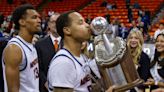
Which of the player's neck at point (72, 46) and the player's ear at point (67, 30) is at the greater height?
the player's ear at point (67, 30)

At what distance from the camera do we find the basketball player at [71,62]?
2457 millimetres

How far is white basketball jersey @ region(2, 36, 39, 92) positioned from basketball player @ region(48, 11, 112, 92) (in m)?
0.62

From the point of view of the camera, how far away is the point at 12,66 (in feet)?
10.2

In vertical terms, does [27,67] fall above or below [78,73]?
below

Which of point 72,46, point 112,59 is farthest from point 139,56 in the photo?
point 112,59

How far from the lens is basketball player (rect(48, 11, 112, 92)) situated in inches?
96.7

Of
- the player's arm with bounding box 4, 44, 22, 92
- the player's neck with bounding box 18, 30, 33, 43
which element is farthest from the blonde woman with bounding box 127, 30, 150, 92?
the player's arm with bounding box 4, 44, 22, 92

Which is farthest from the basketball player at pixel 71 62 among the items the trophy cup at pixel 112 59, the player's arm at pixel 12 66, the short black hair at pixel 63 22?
the player's arm at pixel 12 66

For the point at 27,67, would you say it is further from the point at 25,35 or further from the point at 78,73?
the point at 78,73

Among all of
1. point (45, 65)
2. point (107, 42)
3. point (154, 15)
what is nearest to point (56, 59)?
point (107, 42)

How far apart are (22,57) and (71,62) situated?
2.54 feet

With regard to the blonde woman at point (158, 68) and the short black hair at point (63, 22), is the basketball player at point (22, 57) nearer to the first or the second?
the short black hair at point (63, 22)

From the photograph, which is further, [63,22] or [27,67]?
[27,67]

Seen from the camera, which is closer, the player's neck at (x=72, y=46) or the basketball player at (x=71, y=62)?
the basketball player at (x=71, y=62)
